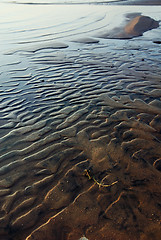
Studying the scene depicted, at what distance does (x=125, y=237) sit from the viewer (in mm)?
2725

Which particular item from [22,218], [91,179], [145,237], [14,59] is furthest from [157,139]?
[14,59]

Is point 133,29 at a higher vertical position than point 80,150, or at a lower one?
higher

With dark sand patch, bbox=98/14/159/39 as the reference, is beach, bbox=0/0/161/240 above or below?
below

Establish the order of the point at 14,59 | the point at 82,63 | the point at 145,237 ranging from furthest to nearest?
the point at 14,59 → the point at 82,63 → the point at 145,237

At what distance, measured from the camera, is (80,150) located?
4234 mm

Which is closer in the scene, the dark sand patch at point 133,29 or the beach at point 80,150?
the beach at point 80,150

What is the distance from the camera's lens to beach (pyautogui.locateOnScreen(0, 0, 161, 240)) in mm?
2932

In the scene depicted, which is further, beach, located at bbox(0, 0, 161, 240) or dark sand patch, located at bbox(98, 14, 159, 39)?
dark sand patch, located at bbox(98, 14, 159, 39)

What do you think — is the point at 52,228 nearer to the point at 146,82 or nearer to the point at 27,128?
the point at 27,128

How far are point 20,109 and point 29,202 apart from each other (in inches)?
123

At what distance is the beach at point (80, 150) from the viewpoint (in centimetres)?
293

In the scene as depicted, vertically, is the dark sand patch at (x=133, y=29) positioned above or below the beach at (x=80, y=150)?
above

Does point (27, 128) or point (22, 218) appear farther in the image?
point (27, 128)

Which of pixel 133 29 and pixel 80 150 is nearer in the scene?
pixel 80 150
